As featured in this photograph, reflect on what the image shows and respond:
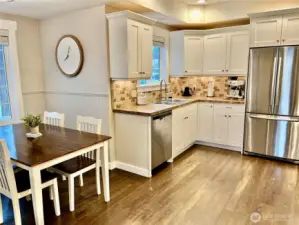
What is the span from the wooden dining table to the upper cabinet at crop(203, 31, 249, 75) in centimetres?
284

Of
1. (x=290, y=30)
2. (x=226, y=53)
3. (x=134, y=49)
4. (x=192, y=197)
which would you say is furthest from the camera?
(x=226, y=53)

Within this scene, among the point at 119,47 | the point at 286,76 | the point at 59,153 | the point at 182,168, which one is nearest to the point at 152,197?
the point at 182,168

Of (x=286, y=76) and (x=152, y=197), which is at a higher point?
(x=286, y=76)

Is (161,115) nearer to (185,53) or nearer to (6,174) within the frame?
(185,53)

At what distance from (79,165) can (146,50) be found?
189cm

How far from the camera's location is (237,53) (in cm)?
414

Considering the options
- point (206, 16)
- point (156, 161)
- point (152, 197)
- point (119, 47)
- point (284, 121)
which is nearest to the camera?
point (152, 197)

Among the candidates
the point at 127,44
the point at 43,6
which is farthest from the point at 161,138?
the point at 43,6

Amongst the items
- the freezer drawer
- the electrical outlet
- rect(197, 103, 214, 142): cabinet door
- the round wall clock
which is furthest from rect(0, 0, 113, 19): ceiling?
the freezer drawer

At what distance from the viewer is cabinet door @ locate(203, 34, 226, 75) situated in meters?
4.28

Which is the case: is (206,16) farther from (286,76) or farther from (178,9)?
(286,76)

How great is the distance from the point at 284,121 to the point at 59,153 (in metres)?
3.28

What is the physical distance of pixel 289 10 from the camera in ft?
11.0

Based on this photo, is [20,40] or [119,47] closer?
[119,47]
